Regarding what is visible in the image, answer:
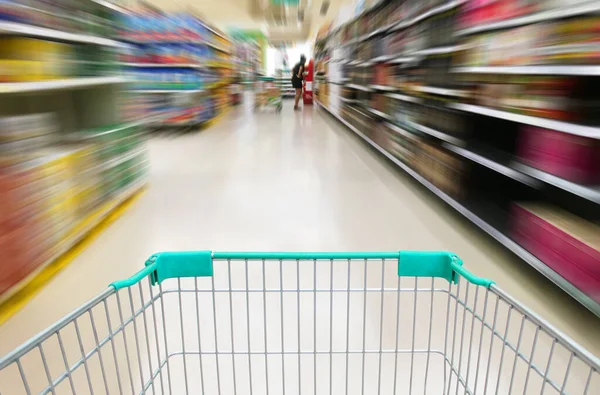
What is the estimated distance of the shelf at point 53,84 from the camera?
1.81m

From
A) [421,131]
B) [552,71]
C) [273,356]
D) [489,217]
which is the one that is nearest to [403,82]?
[421,131]

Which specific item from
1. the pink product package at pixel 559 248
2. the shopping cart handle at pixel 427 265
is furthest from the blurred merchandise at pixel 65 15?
the pink product package at pixel 559 248

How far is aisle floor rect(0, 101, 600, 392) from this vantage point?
6.19 feet

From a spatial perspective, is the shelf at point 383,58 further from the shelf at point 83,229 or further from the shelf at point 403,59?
the shelf at point 83,229

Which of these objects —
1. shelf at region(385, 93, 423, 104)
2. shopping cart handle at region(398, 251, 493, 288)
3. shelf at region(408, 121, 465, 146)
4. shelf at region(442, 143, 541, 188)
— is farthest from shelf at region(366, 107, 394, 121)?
shopping cart handle at region(398, 251, 493, 288)

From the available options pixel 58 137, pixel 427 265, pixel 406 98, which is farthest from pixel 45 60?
pixel 406 98

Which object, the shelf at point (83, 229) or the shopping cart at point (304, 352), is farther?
the shelf at point (83, 229)

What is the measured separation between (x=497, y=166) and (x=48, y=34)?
2514 mm

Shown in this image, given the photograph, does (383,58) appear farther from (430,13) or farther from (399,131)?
(430,13)

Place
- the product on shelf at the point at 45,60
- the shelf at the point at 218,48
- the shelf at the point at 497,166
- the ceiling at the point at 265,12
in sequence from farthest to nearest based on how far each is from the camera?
the ceiling at the point at 265,12 → the shelf at the point at 218,48 → the shelf at the point at 497,166 → the product on shelf at the point at 45,60

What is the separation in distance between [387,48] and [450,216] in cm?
254

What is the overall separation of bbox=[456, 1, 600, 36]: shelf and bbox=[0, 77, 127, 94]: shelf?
7.94 ft

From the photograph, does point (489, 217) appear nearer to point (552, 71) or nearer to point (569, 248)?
point (569, 248)

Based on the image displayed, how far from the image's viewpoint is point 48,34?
209cm
